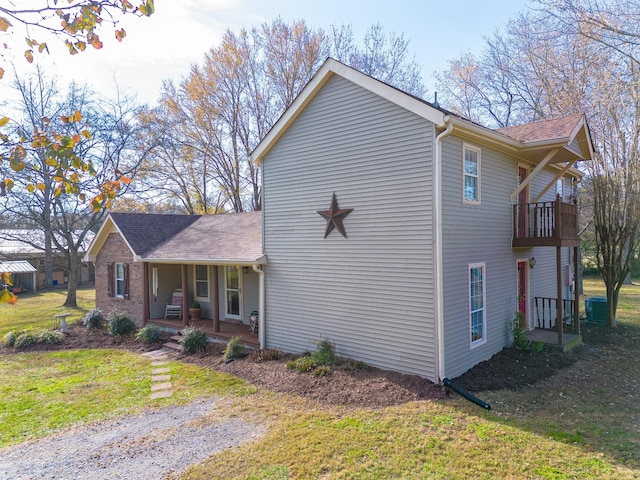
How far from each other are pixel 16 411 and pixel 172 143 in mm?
20501

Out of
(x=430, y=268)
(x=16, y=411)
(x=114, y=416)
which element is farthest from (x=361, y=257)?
(x=16, y=411)

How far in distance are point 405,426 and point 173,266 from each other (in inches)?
454

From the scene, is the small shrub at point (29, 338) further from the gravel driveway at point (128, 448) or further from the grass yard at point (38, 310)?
the gravel driveway at point (128, 448)

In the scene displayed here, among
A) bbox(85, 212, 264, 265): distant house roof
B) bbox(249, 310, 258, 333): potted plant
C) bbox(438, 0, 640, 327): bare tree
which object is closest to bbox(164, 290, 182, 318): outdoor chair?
bbox(85, 212, 264, 265): distant house roof

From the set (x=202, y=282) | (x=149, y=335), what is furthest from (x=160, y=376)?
(x=202, y=282)

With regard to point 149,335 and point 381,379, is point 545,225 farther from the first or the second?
point 149,335

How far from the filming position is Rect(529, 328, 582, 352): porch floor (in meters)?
10.2

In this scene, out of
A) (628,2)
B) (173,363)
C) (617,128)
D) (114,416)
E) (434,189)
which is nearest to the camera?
(114,416)

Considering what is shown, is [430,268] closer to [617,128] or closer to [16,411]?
[16,411]

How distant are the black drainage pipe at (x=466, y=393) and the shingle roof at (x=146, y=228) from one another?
440 inches

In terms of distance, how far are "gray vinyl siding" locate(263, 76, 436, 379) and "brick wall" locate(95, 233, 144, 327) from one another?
659 cm

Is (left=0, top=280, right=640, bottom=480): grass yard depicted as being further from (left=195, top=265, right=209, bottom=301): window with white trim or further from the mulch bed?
(left=195, top=265, right=209, bottom=301): window with white trim

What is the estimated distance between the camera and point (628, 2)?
967cm

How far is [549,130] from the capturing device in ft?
32.0
